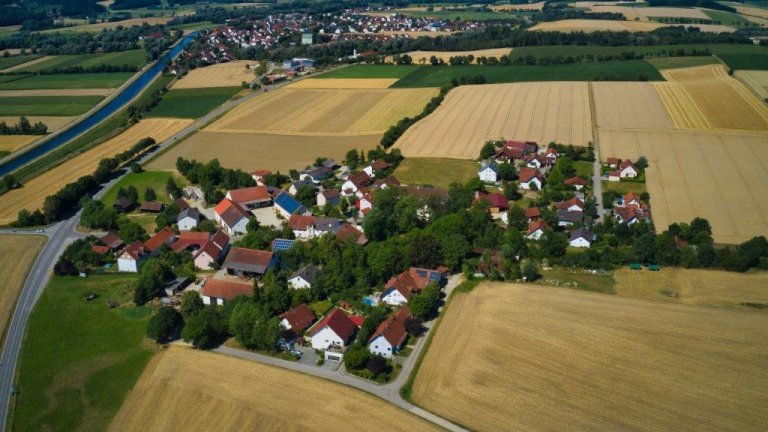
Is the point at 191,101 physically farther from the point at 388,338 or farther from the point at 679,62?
the point at 679,62

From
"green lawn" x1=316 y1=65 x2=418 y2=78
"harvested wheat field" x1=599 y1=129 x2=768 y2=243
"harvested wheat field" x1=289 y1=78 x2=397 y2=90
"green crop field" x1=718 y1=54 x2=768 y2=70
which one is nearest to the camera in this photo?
"harvested wheat field" x1=599 y1=129 x2=768 y2=243

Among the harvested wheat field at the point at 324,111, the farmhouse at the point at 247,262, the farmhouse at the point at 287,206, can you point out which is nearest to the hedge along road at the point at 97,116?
the harvested wheat field at the point at 324,111

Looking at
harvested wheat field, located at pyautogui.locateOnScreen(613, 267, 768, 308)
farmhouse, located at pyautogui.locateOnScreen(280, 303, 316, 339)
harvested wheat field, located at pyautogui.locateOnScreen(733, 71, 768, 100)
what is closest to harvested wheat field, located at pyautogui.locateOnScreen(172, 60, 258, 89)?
farmhouse, located at pyautogui.locateOnScreen(280, 303, 316, 339)

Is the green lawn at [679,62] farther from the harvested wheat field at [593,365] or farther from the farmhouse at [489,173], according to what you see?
the harvested wheat field at [593,365]

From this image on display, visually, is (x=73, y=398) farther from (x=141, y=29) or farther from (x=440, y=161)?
(x=141, y=29)

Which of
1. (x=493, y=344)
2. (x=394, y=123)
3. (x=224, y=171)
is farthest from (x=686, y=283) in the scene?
(x=394, y=123)

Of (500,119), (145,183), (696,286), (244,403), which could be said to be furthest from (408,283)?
(500,119)

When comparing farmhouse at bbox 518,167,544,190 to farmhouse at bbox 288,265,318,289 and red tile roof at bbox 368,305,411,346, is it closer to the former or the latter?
farmhouse at bbox 288,265,318,289
